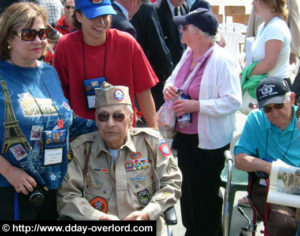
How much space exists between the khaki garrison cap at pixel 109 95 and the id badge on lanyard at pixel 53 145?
39 cm

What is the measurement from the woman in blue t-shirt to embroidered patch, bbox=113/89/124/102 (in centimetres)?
36

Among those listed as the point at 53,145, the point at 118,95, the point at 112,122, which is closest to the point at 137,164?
the point at 112,122

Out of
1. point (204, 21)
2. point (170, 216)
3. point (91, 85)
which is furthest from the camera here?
point (204, 21)

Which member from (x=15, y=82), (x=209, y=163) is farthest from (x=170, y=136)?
(x=15, y=82)

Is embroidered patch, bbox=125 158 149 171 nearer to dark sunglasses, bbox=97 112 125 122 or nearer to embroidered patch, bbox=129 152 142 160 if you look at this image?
embroidered patch, bbox=129 152 142 160

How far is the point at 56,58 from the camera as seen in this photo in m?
2.96

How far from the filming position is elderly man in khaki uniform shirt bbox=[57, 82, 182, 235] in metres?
2.68

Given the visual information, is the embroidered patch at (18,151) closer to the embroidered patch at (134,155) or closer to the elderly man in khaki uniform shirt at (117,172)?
the elderly man in khaki uniform shirt at (117,172)

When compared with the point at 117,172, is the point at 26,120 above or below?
above

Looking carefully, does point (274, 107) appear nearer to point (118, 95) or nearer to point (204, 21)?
point (204, 21)

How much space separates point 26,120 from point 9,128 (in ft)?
0.33

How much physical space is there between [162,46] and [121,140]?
214cm

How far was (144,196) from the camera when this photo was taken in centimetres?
277

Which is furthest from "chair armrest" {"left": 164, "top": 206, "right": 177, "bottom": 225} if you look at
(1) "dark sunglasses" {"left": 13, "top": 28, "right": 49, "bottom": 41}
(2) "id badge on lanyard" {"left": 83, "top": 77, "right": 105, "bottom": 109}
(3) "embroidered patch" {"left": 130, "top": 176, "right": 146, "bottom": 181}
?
(1) "dark sunglasses" {"left": 13, "top": 28, "right": 49, "bottom": 41}
